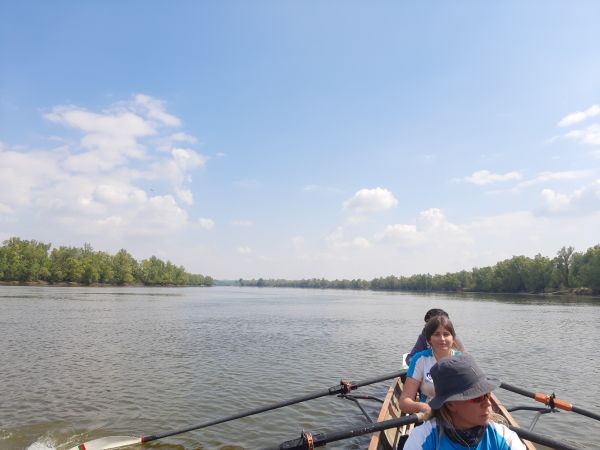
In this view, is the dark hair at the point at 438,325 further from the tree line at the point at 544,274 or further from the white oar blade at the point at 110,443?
the tree line at the point at 544,274

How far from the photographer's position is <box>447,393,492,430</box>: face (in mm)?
3021

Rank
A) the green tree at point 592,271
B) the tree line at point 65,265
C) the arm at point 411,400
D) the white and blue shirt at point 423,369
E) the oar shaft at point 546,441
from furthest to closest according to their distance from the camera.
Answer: the tree line at point 65,265
the green tree at point 592,271
the white and blue shirt at point 423,369
the arm at point 411,400
the oar shaft at point 546,441

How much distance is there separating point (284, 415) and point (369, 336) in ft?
61.9

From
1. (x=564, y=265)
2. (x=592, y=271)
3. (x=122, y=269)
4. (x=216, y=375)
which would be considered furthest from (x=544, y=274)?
(x=122, y=269)

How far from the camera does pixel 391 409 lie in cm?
916

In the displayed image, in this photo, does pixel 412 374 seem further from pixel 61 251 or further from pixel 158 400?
pixel 61 251

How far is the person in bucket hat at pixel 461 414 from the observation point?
295 cm

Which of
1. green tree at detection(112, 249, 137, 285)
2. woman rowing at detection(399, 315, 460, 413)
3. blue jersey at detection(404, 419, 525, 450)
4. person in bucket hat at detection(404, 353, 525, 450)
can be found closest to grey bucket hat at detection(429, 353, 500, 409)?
person in bucket hat at detection(404, 353, 525, 450)

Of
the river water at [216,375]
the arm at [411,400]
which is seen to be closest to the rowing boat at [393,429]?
the arm at [411,400]

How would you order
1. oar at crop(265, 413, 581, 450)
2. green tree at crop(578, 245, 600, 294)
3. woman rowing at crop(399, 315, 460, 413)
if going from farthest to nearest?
green tree at crop(578, 245, 600, 294)
woman rowing at crop(399, 315, 460, 413)
oar at crop(265, 413, 581, 450)

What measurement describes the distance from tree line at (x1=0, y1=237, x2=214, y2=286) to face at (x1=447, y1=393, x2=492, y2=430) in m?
134

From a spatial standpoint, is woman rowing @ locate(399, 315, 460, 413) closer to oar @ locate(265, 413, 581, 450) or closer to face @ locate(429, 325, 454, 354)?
face @ locate(429, 325, 454, 354)

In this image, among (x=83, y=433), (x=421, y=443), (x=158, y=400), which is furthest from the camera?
(x=158, y=400)

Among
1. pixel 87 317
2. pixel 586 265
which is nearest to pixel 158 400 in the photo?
pixel 87 317
